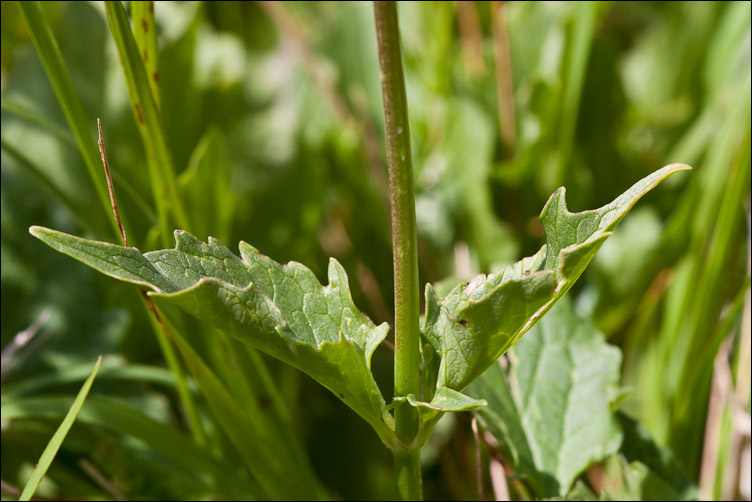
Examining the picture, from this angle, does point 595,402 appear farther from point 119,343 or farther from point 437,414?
point 119,343

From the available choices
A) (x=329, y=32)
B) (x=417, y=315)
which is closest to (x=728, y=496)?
(x=417, y=315)

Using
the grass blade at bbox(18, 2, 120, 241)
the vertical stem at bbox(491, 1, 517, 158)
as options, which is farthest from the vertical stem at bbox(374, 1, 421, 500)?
the vertical stem at bbox(491, 1, 517, 158)

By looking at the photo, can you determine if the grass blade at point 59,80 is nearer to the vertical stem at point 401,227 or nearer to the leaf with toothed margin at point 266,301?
the leaf with toothed margin at point 266,301

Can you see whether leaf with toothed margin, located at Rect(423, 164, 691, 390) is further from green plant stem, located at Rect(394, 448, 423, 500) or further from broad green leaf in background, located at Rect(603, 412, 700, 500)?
broad green leaf in background, located at Rect(603, 412, 700, 500)

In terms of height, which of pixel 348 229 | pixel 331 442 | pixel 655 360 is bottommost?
pixel 331 442

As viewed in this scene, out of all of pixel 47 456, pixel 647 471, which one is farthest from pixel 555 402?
pixel 47 456
